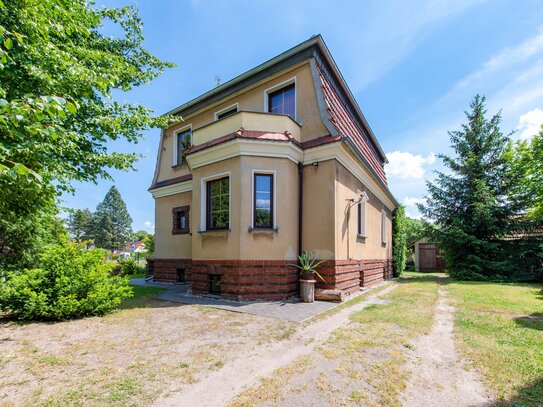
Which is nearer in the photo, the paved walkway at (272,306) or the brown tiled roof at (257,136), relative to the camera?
the paved walkway at (272,306)

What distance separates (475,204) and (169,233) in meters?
16.4

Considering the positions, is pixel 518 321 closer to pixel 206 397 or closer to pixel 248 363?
pixel 248 363

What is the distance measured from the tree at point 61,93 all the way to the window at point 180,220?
3773 mm

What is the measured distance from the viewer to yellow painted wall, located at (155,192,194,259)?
1121 centimetres

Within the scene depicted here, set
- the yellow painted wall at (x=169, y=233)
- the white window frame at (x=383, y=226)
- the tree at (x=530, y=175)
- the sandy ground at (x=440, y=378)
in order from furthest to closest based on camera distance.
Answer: the tree at (x=530, y=175) → the white window frame at (x=383, y=226) → the yellow painted wall at (x=169, y=233) → the sandy ground at (x=440, y=378)

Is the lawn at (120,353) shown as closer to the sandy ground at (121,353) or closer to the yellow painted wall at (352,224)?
the sandy ground at (121,353)

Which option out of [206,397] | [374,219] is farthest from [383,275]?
[206,397]

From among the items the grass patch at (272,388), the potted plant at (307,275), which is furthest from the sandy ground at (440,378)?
the potted plant at (307,275)

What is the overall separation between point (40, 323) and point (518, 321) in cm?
935

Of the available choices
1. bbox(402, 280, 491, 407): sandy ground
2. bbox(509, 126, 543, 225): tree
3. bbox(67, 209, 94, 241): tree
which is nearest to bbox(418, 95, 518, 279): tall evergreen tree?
bbox(509, 126, 543, 225): tree

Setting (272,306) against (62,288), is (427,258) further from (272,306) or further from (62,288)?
(62,288)

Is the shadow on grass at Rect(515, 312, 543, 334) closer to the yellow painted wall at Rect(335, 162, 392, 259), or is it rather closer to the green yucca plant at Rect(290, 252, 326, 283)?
the yellow painted wall at Rect(335, 162, 392, 259)

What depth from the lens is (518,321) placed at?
529cm

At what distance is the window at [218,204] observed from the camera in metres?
8.02
